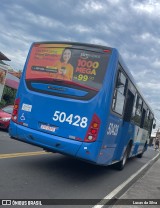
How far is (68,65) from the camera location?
28.5 ft

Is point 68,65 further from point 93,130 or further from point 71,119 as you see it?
point 93,130

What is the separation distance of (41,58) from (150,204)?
15.3 feet

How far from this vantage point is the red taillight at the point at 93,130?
A: 804 centimetres

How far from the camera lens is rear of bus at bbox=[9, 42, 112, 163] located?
810 cm

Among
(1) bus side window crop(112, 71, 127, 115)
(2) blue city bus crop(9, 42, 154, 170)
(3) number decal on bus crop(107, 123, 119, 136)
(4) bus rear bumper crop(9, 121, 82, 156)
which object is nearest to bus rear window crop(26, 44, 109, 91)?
(2) blue city bus crop(9, 42, 154, 170)

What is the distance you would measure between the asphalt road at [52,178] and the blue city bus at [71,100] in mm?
707

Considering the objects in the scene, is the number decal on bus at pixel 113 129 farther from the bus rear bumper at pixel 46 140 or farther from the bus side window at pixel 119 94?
the bus rear bumper at pixel 46 140

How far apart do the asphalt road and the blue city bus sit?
0.71 m

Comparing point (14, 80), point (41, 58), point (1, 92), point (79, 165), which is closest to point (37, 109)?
point (41, 58)

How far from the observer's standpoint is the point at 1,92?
119 ft

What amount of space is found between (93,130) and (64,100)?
3.52 feet

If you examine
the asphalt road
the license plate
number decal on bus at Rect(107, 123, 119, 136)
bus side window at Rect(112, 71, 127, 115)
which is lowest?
the asphalt road

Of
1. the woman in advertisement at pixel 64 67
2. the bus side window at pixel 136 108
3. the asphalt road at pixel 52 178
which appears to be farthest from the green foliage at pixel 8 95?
the woman in advertisement at pixel 64 67

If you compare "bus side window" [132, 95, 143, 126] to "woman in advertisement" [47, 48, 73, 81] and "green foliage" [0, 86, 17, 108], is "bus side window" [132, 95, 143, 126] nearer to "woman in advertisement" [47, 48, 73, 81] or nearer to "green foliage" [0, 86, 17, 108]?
"woman in advertisement" [47, 48, 73, 81]
